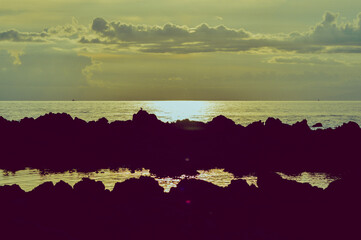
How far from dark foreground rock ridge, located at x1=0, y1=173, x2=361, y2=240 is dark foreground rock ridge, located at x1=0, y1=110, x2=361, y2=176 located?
22579mm

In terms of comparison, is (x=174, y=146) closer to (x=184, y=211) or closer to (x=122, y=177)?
(x=122, y=177)

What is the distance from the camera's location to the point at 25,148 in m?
65.1

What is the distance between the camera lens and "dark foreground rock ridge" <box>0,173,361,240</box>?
2242 centimetres

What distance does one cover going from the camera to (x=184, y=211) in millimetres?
24281

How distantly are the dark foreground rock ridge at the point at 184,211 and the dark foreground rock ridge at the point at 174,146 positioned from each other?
22.6 m

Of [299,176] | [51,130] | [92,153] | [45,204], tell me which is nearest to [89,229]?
[45,204]

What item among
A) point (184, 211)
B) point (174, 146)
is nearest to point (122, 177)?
point (174, 146)

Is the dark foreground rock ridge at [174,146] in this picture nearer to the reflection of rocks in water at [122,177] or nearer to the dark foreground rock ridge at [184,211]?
the reflection of rocks in water at [122,177]

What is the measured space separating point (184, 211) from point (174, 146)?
38909 millimetres

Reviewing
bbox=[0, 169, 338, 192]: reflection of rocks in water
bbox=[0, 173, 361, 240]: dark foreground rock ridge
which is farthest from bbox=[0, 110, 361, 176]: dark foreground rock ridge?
bbox=[0, 173, 361, 240]: dark foreground rock ridge

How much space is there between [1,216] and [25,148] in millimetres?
43623

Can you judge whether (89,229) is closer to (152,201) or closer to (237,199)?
(152,201)

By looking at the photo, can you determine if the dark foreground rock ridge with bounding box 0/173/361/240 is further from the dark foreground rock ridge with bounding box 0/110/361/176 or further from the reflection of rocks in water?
the dark foreground rock ridge with bounding box 0/110/361/176

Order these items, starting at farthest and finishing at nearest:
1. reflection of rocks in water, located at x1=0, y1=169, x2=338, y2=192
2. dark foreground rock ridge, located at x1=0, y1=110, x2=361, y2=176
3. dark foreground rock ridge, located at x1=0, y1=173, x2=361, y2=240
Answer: dark foreground rock ridge, located at x1=0, y1=110, x2=361, y2=176 < reflection of rocks in water, located at x1=0, y1=169, x2=338, y2=192 < dark foreground rock ridge, located at x1=0, y1=173, x2=361, y2=240
